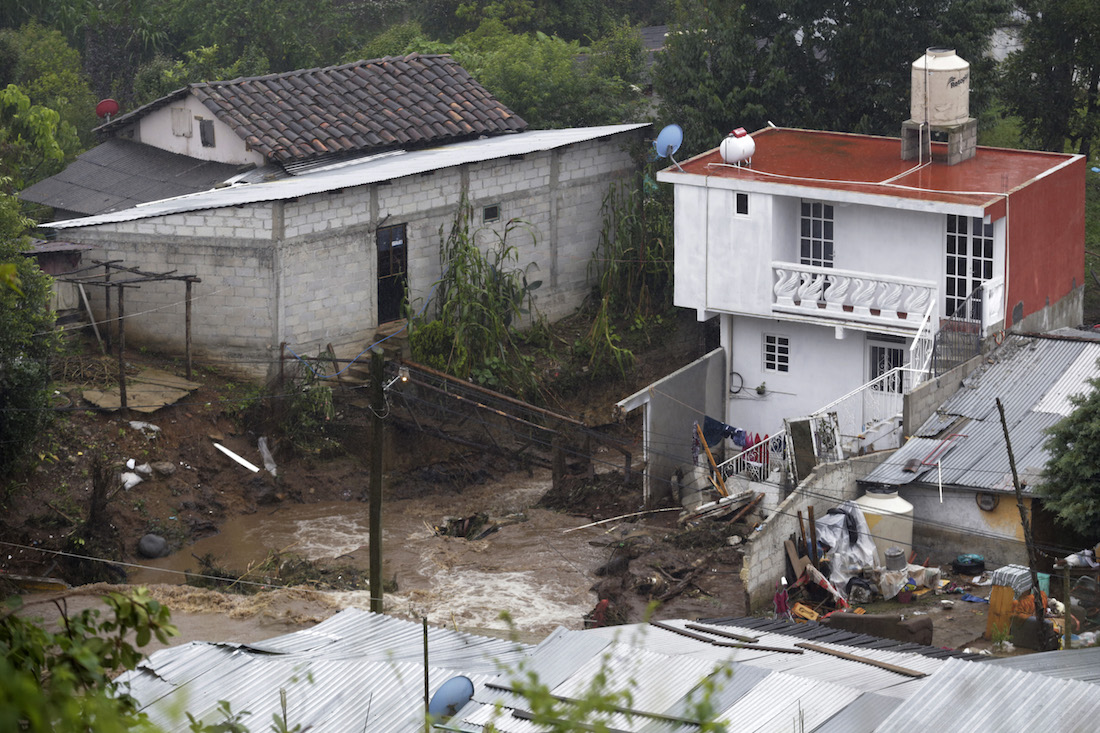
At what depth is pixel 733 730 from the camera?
38.9 ft

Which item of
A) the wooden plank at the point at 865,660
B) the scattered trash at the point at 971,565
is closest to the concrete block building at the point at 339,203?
the scattered trash at the point at 971,565

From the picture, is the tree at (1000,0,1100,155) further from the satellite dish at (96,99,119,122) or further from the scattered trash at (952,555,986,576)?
the satellite dish at (96,99,119,122)

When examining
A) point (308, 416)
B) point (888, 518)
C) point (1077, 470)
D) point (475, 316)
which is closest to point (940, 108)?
point (888, 518)

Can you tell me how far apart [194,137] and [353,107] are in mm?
3037

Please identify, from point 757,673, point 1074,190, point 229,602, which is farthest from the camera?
point 1074,190

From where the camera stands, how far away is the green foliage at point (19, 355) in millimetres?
20156

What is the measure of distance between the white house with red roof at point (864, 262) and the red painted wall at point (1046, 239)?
1.4 inches

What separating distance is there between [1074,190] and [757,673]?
614 inches

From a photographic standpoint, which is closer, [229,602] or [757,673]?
[757,673]

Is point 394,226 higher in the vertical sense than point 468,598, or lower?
higher

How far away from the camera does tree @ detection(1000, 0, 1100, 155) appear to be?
1150 inches

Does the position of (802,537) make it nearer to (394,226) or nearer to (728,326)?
(728,326)

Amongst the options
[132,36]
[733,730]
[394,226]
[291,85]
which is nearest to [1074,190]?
[394,226]

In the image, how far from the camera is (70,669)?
5.09 m
